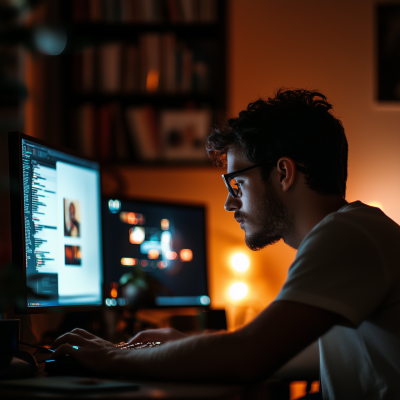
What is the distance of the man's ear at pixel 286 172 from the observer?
0.96 m

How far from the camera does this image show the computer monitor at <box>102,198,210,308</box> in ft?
5.32

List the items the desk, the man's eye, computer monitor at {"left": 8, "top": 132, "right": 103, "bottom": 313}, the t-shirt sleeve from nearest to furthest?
the desk, the t-shirt sleeve, computer monitor at {"left": 8, "top": 132, "right": 103, "bottom": 313}, the man's eye

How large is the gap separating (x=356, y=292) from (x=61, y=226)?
0.75 metres

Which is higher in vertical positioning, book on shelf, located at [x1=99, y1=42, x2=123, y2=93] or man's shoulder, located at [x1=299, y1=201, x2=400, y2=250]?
book on shelf, located at [x1=99, y1=42, x2=123, y2=93]

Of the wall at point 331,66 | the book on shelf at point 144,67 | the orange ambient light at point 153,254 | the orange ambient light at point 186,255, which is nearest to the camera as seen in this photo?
the orange ambient light at point 153,254

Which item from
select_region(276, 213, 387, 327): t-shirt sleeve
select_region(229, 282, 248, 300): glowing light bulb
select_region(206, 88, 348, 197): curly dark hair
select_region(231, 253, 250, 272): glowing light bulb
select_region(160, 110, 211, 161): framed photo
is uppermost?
select_region(160, 110, 211, 161): framed photo

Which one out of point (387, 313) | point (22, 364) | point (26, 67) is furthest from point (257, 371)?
point (26, 67)

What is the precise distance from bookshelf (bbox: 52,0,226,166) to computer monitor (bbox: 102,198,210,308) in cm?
57

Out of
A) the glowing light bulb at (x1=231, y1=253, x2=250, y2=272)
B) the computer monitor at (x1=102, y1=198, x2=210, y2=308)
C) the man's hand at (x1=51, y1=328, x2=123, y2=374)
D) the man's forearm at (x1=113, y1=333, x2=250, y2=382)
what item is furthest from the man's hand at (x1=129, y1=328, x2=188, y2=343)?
the glowing light bulb at (x1=231, y1=253, x2=250, y2=272)

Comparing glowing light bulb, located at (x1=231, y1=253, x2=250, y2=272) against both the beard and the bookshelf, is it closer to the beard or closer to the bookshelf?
the bookshelf

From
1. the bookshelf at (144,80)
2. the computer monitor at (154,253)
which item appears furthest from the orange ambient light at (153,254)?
the bookshelf at (144,80)

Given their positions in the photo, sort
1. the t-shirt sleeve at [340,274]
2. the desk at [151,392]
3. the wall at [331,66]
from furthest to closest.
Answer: the wall at [331,66]
the t-shirt sleeve at [340,274]
the desk at [151,392]

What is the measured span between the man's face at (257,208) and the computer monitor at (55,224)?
44 centimetres

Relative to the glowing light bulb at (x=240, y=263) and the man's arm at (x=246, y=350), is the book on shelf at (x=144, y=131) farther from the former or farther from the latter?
the man's arm at (x=246, y=350)
